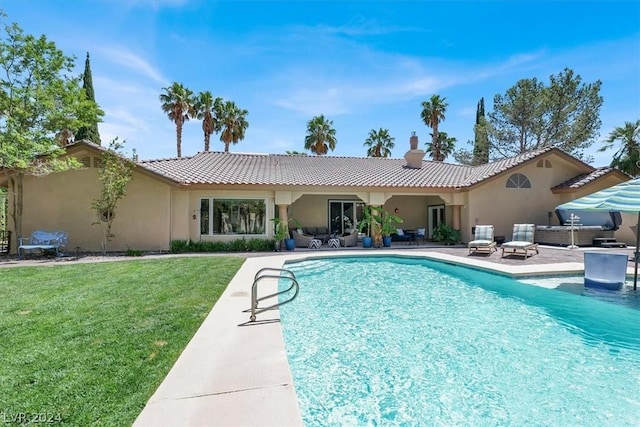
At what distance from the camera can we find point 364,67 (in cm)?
1587

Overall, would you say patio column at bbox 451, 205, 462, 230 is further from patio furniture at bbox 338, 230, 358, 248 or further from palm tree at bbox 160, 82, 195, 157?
palm tree at bbox 160, 82, 195, 157

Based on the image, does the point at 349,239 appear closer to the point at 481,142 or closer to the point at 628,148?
the point at 628,148

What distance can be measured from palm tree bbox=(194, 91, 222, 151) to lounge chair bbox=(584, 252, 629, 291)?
114 ft

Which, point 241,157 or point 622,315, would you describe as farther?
point 241,157

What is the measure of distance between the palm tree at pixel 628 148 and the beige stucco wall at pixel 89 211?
89.5 feet

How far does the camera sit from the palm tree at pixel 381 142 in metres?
41.8

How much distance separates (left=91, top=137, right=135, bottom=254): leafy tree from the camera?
14.5 metres

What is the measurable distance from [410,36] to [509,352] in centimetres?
1337

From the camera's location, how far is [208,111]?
35594 millimetres

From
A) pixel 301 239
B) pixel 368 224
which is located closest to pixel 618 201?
pixel 368 224

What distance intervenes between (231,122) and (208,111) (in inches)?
101

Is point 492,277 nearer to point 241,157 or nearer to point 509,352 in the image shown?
point 509,352

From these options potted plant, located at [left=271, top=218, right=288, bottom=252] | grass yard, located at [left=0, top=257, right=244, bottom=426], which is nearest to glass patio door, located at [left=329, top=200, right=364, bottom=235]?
potted plant, located at [left=271, top=218, right=288, bottom=252]

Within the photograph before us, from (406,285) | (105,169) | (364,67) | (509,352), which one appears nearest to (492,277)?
(406,285)
